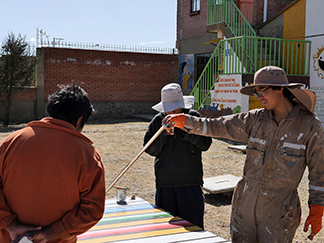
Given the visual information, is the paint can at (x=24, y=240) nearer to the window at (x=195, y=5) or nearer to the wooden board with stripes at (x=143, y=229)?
the wooden board with stripes at (x=143, y=229)

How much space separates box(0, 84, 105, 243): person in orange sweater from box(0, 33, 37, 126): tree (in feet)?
43.3

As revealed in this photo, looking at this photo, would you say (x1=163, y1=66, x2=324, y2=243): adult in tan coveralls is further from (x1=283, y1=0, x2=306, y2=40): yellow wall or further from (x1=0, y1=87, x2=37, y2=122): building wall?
(x1=0, y1=87, x2=37, y2=122): building wall

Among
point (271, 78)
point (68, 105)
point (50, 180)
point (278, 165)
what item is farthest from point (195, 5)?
point (50, 180)

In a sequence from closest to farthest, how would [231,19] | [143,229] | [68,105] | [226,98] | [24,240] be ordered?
1. [24,240]
2. [68,105]
3. [143,229]
4. [226,98]
5. [231,19]

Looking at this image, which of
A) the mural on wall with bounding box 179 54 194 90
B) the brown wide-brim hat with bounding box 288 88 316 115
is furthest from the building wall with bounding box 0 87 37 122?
the brown wide-brim hat with bounding box 288 88 316 115

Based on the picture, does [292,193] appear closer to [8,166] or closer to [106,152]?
[8,166]

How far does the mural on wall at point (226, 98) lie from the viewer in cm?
1009

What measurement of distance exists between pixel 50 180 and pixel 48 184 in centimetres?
2

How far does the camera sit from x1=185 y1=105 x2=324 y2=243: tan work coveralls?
7.73 ft

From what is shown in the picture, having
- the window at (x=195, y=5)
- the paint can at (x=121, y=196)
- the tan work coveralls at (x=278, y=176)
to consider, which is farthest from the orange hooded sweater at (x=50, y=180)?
the window at (x=195, y=5)

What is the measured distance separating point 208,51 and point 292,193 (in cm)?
1399

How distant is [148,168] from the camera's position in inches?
291

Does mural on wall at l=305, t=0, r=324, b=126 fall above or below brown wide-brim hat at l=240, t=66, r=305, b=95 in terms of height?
above

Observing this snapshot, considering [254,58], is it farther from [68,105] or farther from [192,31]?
[68,105]
